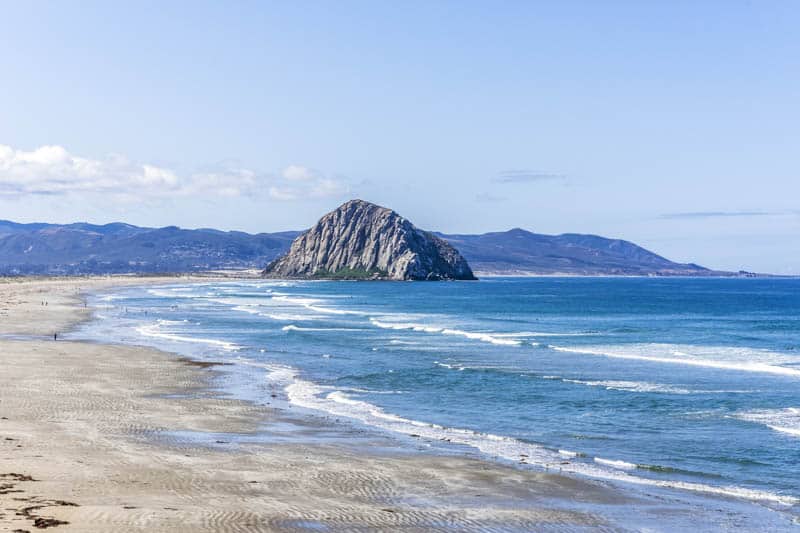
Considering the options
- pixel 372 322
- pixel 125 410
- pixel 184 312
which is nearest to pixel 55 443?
pixel 125 410

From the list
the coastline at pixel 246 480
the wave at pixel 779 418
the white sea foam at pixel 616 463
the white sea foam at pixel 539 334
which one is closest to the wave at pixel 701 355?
the white sea foam at pixel 539 334

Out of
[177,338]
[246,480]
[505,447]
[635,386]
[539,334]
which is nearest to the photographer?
[246,480]

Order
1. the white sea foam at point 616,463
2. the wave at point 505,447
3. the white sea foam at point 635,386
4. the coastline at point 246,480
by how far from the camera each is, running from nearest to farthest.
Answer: the coastline at point 246,480 < the wave at point 505,447 < the white sea foam at point 616,463 < the white sea foam at point 635,386

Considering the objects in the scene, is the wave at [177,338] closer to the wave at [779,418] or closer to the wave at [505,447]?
the wave at [505,447]

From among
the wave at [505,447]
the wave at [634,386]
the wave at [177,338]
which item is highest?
the wave at [634,386]

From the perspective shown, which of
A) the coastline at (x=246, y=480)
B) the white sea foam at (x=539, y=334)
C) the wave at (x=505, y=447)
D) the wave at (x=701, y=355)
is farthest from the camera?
the white sea foam at (x=539, y=334)

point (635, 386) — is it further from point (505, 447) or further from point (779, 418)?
point (505, 447)

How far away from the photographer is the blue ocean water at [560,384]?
1017 inches

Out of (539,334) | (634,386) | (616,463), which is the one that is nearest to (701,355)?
(634,386)

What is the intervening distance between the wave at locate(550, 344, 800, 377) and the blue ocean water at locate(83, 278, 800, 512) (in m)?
0.12

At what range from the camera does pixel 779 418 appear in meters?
31.7

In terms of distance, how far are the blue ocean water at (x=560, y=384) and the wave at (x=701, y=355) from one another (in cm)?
12

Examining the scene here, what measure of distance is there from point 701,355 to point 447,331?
24.4 m

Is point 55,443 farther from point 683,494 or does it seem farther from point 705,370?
point 705,370
